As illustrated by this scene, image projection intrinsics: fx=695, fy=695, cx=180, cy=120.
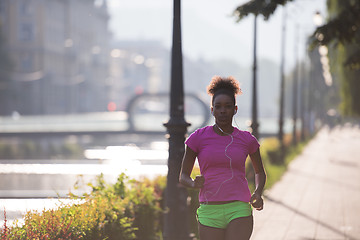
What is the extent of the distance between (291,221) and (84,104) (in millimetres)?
121474

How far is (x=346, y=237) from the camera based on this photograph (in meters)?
10.2

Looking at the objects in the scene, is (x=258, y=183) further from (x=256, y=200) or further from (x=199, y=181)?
(x=199, y=181)

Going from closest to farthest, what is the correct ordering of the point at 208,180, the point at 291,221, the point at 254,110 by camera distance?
the point at 208,180, the point at 291,221, the point at 254,110

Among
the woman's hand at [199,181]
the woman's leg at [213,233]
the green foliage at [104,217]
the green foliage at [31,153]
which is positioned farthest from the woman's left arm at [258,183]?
the green foliage at [31,153]

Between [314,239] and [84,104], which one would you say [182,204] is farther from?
[84,104]

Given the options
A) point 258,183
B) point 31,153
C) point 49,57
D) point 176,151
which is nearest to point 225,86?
point 258,183

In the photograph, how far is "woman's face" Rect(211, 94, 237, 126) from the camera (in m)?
4.52

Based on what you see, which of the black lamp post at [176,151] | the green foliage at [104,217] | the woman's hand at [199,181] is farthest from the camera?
the black lamp post at [176,151]

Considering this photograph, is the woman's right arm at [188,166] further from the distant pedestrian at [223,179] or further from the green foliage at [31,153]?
the green foliage at [31,153]

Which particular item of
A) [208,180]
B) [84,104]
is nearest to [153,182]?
[208,180]

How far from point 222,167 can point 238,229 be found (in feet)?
1.32

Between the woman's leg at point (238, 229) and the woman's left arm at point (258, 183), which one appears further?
the woman's left arm at point (258, 183)

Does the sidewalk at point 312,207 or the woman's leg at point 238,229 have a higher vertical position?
the woman's leg at point 238,229

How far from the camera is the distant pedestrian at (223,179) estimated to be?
4.40 metres
